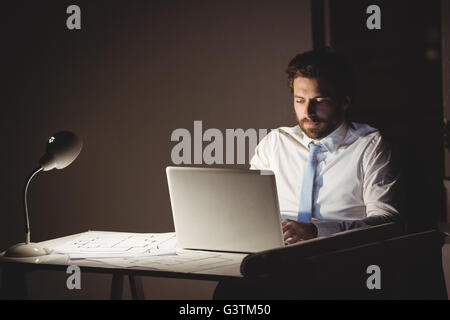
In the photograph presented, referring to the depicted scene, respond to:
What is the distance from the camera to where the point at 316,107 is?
2.78 m

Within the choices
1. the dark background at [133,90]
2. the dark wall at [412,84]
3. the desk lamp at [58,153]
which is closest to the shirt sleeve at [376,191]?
the dark wall at [412,84]

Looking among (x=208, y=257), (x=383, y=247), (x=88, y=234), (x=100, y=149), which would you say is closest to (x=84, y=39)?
(x=100, y=149)

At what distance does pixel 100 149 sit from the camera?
3.64 meters

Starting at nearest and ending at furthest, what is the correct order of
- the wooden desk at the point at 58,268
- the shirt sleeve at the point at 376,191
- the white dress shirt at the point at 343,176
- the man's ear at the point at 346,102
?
the wooden desk at the point at 58,268 < the shirt sleeve at the point at 376,191 < the white dress shirt at the point at 343,176 < the man's ear at the point at 346,102

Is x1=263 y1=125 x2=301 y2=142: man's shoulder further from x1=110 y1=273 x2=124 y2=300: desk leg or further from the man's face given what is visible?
x1=110 y1=273 x2=124 y2=300: desk leg

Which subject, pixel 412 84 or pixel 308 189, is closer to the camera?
pixel 308 189

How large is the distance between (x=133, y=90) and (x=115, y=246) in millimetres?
1495

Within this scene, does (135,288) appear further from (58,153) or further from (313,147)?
(313,147)

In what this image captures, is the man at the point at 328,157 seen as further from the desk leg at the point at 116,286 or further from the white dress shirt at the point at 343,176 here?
the desk leg at the point at 116,286

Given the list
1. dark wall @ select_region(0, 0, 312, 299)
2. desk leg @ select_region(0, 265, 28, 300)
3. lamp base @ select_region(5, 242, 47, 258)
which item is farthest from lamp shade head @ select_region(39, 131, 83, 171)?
dark wall @ select_region(0, 0, 312, 299)

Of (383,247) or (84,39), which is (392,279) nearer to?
(383,247)

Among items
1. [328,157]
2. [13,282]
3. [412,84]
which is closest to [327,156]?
[328,157]

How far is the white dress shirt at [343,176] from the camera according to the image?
2.60 metres

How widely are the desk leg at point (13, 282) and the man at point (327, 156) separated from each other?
1199 mm
